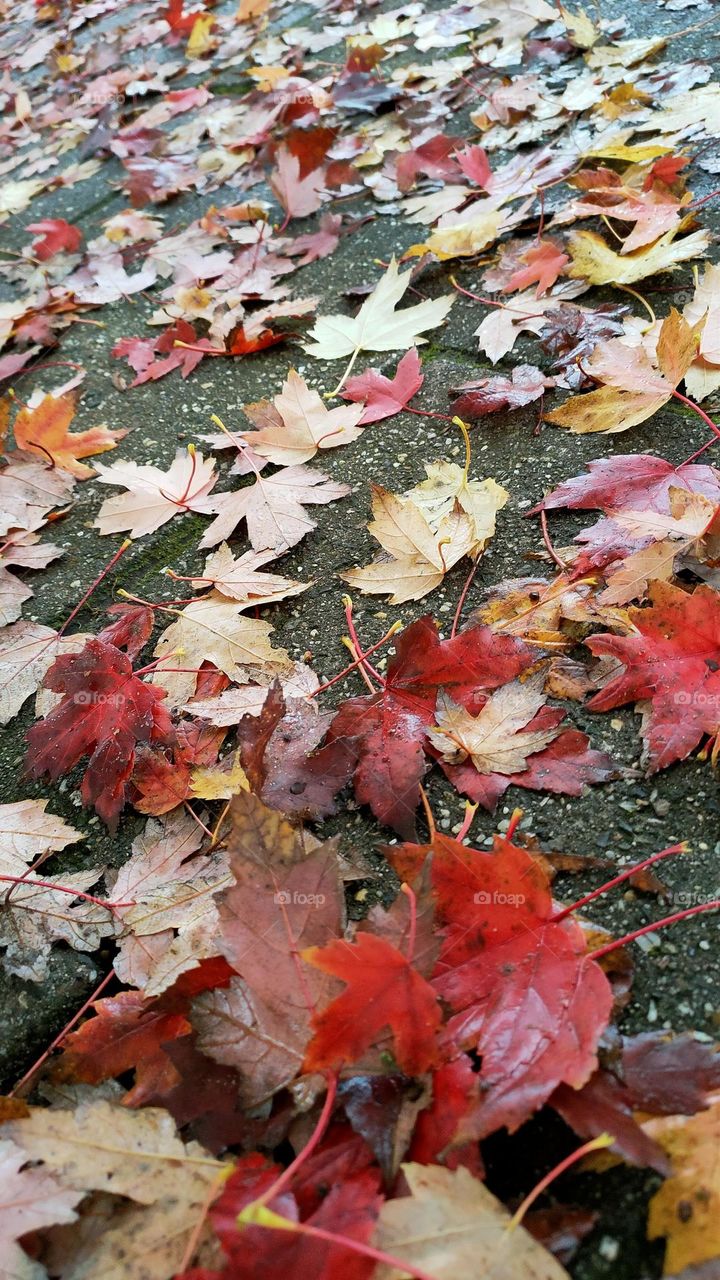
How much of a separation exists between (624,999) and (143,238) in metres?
2.46

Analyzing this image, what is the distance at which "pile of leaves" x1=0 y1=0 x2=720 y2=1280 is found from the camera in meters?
0.74

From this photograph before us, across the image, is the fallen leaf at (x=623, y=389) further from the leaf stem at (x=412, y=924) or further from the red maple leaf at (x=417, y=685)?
the leaf stem at (x=412, y=924)

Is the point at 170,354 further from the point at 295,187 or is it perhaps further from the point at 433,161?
the point at 433,161

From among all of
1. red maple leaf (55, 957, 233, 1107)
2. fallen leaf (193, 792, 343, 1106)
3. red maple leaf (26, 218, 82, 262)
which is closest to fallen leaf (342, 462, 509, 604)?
fallen leaf (193, 792, 343, 1106)

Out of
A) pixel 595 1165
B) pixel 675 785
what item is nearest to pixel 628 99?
pixel 675 785

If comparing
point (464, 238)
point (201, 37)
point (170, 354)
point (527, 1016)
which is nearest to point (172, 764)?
point (527, 1016)

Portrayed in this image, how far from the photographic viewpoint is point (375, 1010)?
0.75 metres

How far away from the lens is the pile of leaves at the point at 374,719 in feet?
2.43

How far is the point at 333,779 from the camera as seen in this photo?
1.08m

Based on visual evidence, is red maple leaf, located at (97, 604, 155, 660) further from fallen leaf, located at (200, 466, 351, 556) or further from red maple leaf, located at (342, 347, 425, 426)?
red maple leaf, located at (342, 347, 425, 426)

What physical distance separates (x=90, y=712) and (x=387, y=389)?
0.86 meters

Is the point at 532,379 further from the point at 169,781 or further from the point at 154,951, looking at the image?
the point at 154,951

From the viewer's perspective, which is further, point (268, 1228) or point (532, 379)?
point (532, 379)

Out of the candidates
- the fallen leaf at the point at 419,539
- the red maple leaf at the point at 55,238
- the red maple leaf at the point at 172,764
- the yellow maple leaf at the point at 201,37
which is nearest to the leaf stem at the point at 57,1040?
the red maple leaf at the point at 172,764
